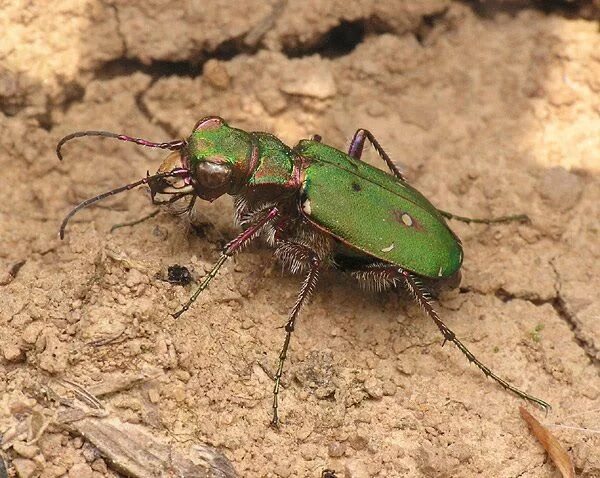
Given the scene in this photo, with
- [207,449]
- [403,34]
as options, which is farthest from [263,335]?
[403,34]

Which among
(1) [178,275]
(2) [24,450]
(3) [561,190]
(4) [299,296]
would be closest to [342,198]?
(4) [299,296]

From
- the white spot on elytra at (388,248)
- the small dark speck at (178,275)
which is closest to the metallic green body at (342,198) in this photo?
the white spot on elytra at (388,248)

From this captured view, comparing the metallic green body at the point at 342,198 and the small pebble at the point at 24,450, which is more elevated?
the metallic green body at the point at 342,198

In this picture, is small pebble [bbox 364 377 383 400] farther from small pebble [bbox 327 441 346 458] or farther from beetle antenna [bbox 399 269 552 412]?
beetle antenna [bbox 399 269 552 412]

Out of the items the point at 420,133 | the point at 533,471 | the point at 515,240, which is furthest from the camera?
the point at 420,133

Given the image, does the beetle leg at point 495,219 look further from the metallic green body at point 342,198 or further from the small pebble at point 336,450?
the small pebble at point 336,450

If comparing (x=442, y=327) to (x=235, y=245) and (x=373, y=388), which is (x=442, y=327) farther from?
(x=235, y=245)

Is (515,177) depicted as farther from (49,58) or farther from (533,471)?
(49,58)
